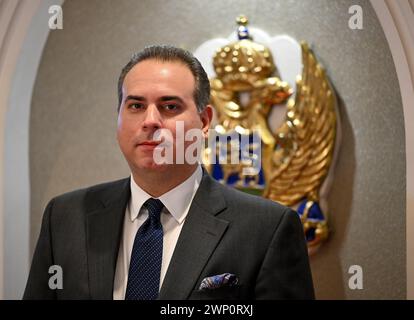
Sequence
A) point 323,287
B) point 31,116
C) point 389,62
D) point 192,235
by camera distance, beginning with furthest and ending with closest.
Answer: point 31,116 < point 323,287 < point 389,62 < point 192,235

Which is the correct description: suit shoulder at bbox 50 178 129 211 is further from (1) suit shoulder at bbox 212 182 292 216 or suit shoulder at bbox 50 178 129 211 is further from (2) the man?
(1) suit shoulder at bbox 212 182 292 216

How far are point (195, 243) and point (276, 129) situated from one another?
2.97 feet

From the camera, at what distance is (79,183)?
2.34 m

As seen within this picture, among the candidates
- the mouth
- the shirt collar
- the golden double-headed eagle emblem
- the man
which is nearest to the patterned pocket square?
the man

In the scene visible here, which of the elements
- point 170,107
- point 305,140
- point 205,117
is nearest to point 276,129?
point 305,140

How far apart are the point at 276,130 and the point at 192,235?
0.89m

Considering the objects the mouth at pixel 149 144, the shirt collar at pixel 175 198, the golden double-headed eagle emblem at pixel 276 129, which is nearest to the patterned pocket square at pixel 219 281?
the shirt collar at pixel 175 198

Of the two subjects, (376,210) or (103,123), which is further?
(103,123)

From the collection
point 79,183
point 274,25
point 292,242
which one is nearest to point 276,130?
point 274,25

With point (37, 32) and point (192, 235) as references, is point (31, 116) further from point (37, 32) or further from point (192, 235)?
point (192, 235)

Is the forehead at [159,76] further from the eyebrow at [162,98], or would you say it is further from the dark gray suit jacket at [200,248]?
the dark gray suit jacket at [200,248]

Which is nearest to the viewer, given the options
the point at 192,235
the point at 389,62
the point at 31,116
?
the point at 192,235

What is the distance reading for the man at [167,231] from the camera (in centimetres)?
126

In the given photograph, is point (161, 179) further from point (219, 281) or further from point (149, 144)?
point (219, 281)
